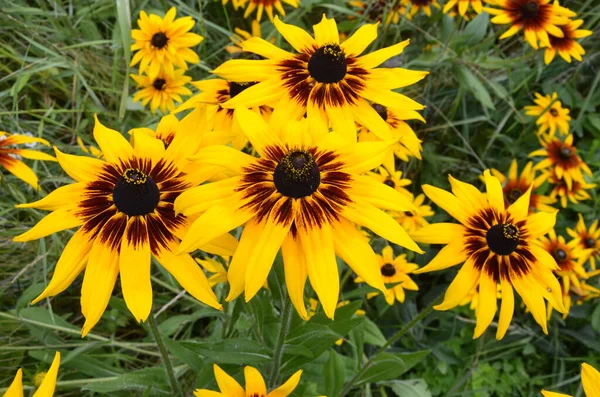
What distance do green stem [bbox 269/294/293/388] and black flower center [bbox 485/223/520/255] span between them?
0.41 m

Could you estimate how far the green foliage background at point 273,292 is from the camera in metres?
1.34

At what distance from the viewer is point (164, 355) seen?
1069 millimetres

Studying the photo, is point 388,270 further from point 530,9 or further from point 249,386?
point 530,9

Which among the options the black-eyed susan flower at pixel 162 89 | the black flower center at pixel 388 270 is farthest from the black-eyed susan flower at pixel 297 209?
the black-eyed susan flower at pixel 162 89

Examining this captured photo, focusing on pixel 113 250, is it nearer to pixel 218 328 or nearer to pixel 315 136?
pixel 315 136

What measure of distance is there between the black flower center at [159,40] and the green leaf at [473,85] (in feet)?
3.92

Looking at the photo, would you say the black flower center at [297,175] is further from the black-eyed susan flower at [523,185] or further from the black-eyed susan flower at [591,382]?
the black-eyed susan flower at [523,185]

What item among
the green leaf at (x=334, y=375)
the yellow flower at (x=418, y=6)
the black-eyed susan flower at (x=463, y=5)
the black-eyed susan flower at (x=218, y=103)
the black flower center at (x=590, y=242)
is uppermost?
the yellow flower at (x=418, y=6)

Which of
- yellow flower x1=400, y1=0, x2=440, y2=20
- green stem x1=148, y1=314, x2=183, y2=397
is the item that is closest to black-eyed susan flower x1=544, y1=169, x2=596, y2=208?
yellow flower x1=400, y1=0, x2=440, y2=20

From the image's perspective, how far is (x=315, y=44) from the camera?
1.16 metres

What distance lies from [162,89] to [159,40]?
183mm

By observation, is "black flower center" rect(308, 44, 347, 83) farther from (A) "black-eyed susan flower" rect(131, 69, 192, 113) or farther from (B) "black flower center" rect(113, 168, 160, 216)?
(A) "black-eyed susan flower" rect(131, 69, 192, 113)

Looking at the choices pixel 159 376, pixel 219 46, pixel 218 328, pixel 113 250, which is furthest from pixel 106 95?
pixel 113 250

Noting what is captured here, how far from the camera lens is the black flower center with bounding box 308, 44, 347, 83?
106 cm
